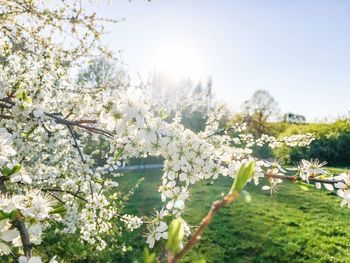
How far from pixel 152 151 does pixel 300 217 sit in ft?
25.1

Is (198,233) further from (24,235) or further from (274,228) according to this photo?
(274,228)

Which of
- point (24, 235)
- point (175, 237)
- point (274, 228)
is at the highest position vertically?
point (175, 237)

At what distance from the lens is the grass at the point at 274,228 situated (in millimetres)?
7199

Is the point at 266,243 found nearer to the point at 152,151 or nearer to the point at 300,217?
the point at 300,217

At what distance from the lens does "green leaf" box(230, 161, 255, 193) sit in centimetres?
69

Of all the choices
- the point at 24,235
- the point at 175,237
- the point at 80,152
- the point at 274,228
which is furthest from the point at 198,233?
the point at 274,228

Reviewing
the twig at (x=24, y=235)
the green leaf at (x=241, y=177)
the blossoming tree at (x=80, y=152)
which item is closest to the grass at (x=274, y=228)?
the blossoming tree at (x=80, y=152)

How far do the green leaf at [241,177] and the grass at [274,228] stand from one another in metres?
6.16

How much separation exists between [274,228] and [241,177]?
825 cm

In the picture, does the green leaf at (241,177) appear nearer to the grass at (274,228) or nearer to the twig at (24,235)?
→ the twig at (24,235)

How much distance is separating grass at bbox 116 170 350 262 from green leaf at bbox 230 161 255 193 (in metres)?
6.16

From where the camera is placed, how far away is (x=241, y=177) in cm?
72

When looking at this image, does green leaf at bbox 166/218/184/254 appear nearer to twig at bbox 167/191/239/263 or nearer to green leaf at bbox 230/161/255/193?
twig at bbox 167/191/239/263

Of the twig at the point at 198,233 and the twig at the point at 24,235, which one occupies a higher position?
the twig at the point at 198,233
